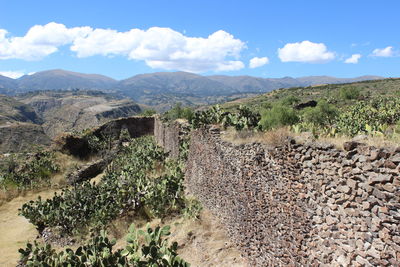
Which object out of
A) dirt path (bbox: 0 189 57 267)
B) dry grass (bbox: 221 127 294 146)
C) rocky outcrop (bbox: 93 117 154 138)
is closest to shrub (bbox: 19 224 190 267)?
dry grass (bbox: 221 127 294 146)

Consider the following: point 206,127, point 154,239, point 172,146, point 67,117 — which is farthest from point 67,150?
point 67,117

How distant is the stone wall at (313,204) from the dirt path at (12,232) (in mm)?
8398

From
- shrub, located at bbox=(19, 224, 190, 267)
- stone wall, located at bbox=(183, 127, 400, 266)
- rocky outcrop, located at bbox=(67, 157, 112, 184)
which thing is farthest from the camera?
rocky outcrop, located at bbox=(67, 157, 112, 184)

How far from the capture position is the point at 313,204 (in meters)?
5.95

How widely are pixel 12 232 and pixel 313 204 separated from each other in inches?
577

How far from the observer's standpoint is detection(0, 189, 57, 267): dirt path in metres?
11.9

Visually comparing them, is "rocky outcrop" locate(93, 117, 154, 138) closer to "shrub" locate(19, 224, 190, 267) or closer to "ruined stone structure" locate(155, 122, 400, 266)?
"ruined stone structure" locate(155, 122, 400, 266)

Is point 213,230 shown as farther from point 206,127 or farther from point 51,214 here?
point 51,214

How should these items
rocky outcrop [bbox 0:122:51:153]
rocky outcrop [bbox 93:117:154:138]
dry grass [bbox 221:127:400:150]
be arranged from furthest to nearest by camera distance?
rocky outcrop [bbox 0:122:51:153], rocky outcrop [bbox 93:117:154:138], dry grass [bbox 221:127:400:150]

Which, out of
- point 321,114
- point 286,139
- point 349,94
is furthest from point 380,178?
point 349,94

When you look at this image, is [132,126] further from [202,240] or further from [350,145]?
[350,145]

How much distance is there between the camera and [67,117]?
5595 inches

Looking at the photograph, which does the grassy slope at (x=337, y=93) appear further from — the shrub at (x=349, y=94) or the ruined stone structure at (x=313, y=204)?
the ruined stone structure at (x=313, y=204)

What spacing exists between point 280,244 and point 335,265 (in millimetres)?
1698
